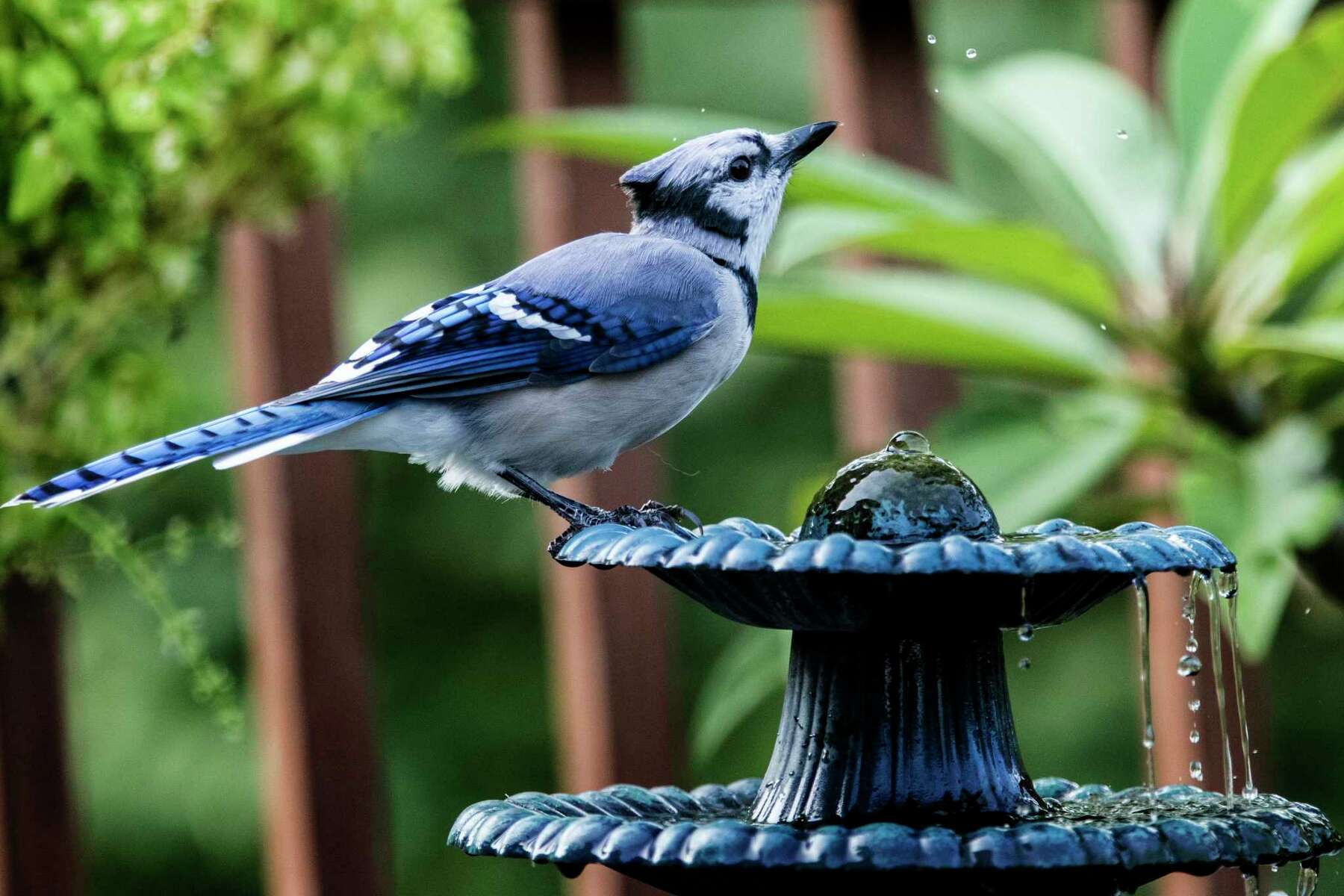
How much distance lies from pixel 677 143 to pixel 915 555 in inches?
42.8

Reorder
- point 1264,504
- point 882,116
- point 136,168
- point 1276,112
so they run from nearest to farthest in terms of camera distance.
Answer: point 136,168 < point 1264,504 < point 1276,112 < point 882,116

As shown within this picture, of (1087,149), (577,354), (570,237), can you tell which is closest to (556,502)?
(577,354)

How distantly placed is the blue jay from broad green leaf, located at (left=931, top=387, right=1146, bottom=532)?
2.27 feet

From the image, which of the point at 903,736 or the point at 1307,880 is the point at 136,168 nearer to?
the point at 903,736

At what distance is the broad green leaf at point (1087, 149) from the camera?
7.95 ft

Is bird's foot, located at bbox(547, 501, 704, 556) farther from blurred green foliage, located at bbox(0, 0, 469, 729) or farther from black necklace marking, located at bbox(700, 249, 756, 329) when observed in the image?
blurred green foliage, located at bbox(0, 0, 469, 729)

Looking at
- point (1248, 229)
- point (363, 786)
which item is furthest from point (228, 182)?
point (1248, 229)

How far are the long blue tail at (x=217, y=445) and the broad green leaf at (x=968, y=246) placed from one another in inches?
24.7

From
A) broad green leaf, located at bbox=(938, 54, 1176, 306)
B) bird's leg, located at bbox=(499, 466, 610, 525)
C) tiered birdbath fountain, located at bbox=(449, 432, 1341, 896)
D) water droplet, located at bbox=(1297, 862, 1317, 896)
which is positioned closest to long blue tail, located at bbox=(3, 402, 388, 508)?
bird's leg, located at bbox=(499, 466, 610, 525)

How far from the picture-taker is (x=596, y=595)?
262cm

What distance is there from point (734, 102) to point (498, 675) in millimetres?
1667

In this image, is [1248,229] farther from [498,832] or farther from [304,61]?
[498,832]

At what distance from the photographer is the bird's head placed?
5.42 ft

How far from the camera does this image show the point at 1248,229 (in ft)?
7.59
